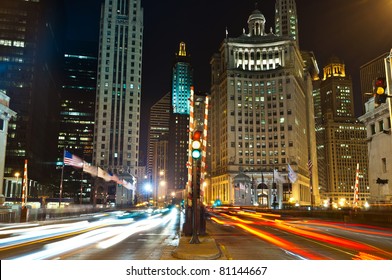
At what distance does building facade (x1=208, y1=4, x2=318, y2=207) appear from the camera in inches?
5463

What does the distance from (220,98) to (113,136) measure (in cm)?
5015

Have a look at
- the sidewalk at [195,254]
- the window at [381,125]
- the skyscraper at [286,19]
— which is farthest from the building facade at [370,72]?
the sidewalk at [195,254]

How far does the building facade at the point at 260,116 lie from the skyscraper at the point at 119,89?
1427 inches

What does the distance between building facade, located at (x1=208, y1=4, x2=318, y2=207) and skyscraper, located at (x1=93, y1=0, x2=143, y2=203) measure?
119ft

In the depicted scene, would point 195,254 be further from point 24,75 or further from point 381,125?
point 24,75

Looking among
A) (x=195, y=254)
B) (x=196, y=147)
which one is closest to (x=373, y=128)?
(x=196, y=147)

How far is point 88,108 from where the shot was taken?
195 m

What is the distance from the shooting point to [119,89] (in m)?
137

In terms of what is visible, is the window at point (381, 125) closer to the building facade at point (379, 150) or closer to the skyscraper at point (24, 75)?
the building facade at point (379, 150)

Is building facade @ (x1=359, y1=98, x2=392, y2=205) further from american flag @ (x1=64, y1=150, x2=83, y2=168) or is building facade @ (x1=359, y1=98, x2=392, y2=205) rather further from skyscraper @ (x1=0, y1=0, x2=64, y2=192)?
skyscraper @ (x1=0, y1=0, x2=64, y2=192)

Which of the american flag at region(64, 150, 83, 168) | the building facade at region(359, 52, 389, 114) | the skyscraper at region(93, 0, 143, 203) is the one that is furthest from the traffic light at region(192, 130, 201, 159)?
the building facade at region(359, 52, 389, 114)

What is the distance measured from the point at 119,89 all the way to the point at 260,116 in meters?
56.4

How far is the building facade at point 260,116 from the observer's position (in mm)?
138750
